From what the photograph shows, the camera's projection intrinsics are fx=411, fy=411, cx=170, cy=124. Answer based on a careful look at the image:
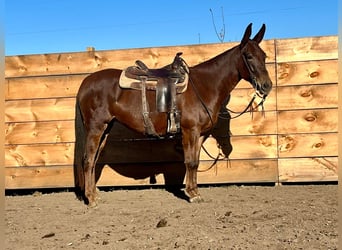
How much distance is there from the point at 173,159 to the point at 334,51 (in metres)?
2.69

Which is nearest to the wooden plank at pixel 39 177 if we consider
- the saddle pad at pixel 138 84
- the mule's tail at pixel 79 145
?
the mule's tail at pixel 79 145

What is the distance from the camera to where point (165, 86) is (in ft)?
16.3

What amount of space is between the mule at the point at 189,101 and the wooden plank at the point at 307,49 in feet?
2.89

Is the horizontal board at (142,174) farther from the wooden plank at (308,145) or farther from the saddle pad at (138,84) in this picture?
the saddle pad at (138,84)

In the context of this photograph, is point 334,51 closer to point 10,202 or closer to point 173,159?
point 173,159

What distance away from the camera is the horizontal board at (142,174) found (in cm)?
585

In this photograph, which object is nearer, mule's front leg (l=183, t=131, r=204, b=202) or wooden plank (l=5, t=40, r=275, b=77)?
mule's front leg (l=183, t=131, r=204, b=202)

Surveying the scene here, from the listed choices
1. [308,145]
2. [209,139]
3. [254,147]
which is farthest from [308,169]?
[209,139]

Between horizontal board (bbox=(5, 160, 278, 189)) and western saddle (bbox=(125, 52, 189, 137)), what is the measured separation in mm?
1097

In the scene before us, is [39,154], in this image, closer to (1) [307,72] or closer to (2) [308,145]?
(2) [308,145]

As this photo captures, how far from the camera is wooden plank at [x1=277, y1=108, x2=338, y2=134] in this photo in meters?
5.68

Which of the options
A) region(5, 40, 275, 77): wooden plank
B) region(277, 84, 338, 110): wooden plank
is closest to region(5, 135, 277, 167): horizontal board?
region(277, 84, 338, 110): wooden plank

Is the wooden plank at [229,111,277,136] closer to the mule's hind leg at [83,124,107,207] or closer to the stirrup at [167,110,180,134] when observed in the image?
the stirrup at [167,110,180,134]

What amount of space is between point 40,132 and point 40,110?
33 centimetres
